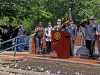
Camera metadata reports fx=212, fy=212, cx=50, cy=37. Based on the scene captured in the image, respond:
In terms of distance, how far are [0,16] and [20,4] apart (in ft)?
7.20

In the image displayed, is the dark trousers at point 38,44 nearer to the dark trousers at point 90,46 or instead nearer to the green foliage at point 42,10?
the dark trousers at point 90,46

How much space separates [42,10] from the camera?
30.7 meters

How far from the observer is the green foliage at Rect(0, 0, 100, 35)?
18.4 metres

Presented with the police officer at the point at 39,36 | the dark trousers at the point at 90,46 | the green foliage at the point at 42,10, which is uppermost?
the green foliage at the point at 42,10

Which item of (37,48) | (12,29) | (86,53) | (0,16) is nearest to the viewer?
(86,53)

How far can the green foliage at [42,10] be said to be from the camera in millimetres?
18364

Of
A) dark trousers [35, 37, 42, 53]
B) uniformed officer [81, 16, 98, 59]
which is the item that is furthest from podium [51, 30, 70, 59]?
dark trousers [35, 37, 42, 53]

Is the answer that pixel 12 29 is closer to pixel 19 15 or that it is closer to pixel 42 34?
pixel 42 34

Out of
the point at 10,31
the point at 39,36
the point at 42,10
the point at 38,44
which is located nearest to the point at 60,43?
the point at 39,36

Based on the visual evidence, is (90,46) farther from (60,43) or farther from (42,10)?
(42,10)

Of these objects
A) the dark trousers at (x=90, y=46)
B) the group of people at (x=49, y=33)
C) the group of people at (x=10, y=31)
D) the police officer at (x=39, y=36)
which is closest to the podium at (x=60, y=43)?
the group of people at (x=49, y=33)

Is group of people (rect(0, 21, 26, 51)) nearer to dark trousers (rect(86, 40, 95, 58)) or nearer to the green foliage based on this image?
the green foliage

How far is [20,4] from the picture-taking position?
18734mm

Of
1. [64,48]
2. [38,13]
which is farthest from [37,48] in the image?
[38,13]
